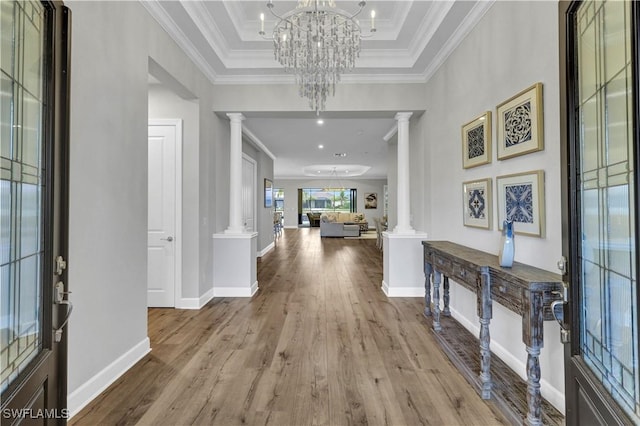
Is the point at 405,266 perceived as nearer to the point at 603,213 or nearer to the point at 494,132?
the point at 494,132

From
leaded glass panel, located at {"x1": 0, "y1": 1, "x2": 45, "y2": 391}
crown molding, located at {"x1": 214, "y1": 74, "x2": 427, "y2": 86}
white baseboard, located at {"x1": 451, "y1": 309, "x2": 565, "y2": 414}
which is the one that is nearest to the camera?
leaded glass panel, located at {"x1": 0, "y1": 1, "x2": 45, "y2": 391}

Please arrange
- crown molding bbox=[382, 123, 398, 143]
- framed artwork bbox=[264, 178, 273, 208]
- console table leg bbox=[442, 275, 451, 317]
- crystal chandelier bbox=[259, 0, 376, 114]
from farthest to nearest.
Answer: framed artwork bbox=[264, 178, 273, 208] < crown molding bbox=[382, 123, 398, 143] < console table leg bbox=[442, 275, 451, 317] < crystal chandelier bbox=[259, 0, 376, 114]

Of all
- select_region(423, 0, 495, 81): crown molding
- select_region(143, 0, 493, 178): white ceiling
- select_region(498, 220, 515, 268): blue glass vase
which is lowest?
select_region(498, 220, 515, 268): blue glass vase

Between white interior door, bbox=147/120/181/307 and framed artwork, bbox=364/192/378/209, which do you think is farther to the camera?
framed artwork, bbox=364/192/378/209

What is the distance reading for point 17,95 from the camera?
1129 millimetres

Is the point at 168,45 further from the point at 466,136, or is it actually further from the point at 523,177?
the point at 523,177

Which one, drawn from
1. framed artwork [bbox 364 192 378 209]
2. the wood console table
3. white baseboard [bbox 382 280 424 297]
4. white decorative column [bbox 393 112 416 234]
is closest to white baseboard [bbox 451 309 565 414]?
the wood console table

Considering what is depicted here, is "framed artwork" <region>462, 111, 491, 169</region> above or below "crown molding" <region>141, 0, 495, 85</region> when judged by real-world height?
below

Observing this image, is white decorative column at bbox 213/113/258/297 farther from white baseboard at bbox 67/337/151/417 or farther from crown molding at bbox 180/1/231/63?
white baseboard at bbox 67/337/151/417

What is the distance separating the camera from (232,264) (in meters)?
4.12

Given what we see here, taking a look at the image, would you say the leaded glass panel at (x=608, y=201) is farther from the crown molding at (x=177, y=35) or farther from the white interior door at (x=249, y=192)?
the white interior door at (x=249, y=192)

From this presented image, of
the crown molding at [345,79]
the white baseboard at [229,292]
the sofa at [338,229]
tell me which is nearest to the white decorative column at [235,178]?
the crown molding at [345,79]

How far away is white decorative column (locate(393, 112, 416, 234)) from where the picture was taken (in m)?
4.12

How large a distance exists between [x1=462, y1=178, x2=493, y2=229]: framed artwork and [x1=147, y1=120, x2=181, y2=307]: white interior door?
3.23 metres
